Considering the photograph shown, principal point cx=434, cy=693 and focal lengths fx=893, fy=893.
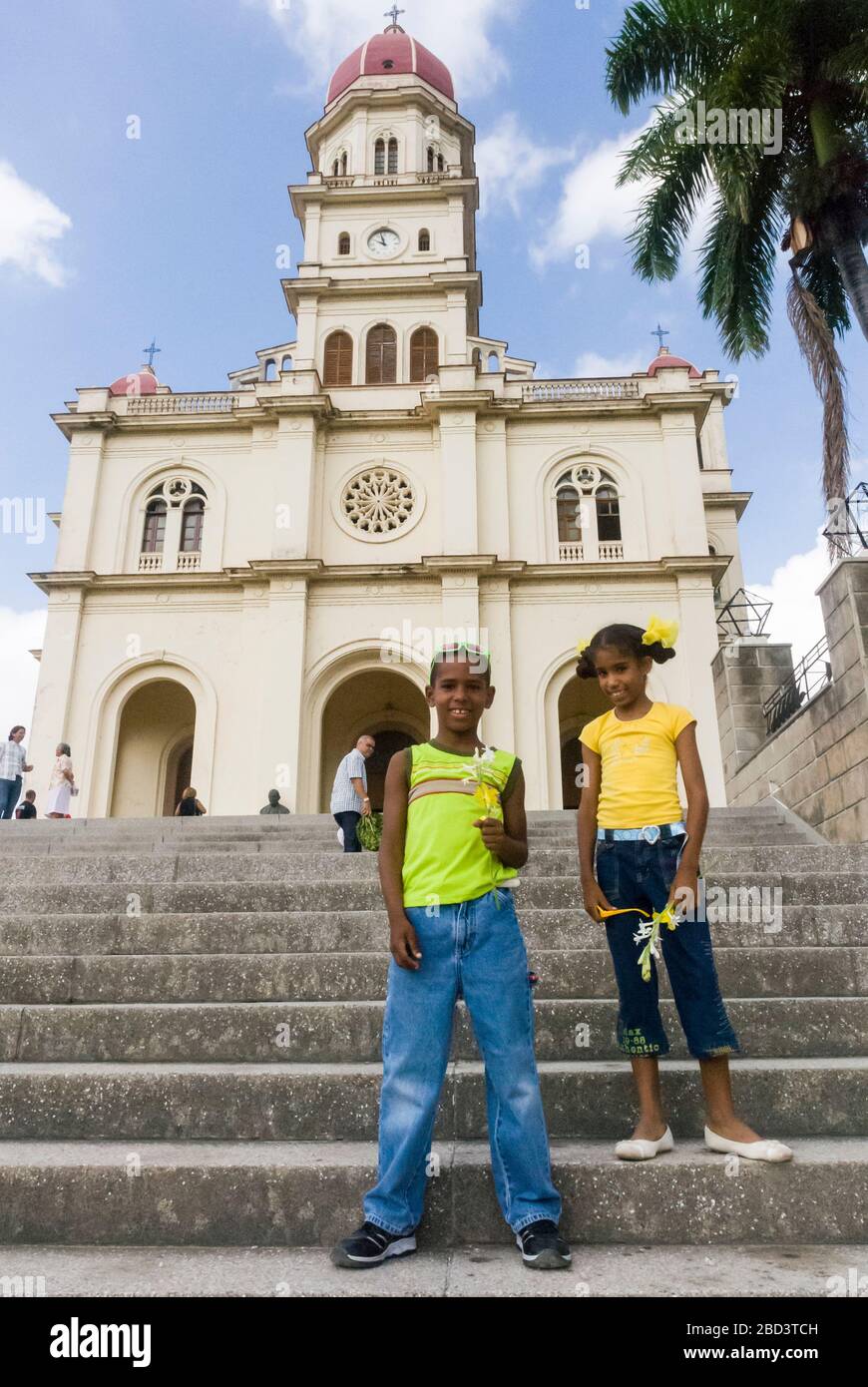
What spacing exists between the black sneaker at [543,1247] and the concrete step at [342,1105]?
72cm

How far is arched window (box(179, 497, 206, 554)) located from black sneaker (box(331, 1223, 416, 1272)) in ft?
64.3

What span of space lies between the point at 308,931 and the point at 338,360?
68.2 ft

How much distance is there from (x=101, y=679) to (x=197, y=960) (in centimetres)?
1630

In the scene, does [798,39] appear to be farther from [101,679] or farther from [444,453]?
[101,679]

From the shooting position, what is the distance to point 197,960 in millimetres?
4188

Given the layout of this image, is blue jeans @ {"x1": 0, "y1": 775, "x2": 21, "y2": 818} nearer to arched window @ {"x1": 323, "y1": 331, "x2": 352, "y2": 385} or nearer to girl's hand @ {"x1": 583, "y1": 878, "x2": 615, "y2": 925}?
girl's hand @ {"x1": 583, "y1": 878, "x2": 615, "y2": 925}

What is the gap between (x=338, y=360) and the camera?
75.4 ft

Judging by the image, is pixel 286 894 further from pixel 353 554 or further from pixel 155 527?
pixel 155 527

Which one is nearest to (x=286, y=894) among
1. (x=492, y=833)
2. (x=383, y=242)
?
(x=492, y=833)

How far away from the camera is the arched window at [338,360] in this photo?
22.8 metres

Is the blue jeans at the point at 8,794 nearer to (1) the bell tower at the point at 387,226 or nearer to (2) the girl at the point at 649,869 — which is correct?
(2) the girl at the point at 649,869

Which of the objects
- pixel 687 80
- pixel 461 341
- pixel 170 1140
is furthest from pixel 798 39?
pixel 170 1140

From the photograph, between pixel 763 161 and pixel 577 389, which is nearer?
pixel 763 161
